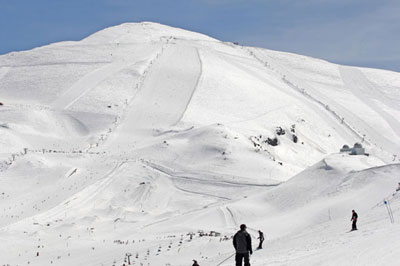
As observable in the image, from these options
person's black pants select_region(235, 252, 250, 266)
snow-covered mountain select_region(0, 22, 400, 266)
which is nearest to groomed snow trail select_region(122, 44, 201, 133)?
snow-covered mountain select_region(0, 22, 400, 266)

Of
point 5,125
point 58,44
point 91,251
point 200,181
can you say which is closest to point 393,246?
point 91,251

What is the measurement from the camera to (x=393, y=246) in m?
12.9

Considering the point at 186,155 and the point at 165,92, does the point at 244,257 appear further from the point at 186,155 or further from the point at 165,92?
the point at 165,92

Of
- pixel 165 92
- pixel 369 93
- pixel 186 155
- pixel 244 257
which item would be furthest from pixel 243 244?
pixel 369 93

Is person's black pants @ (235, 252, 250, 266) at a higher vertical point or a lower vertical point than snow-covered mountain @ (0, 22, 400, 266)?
lower

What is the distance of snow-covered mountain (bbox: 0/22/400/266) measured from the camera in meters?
27.8

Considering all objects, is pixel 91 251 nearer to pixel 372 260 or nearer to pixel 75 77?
pixel 372 260

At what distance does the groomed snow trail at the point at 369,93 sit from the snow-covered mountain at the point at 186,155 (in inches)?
13.9

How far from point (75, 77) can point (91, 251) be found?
2275 inches

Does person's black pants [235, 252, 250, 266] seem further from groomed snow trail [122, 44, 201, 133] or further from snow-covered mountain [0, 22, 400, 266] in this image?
groomed snow trail [122, 44, 201, 133]

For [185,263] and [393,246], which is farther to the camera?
[185,263]

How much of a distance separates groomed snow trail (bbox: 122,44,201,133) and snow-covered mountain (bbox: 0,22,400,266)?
0.91ft

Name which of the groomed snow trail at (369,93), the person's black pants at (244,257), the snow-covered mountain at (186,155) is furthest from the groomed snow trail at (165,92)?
the person's black pants at (244,257)

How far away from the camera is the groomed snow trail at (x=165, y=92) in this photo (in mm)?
66812
